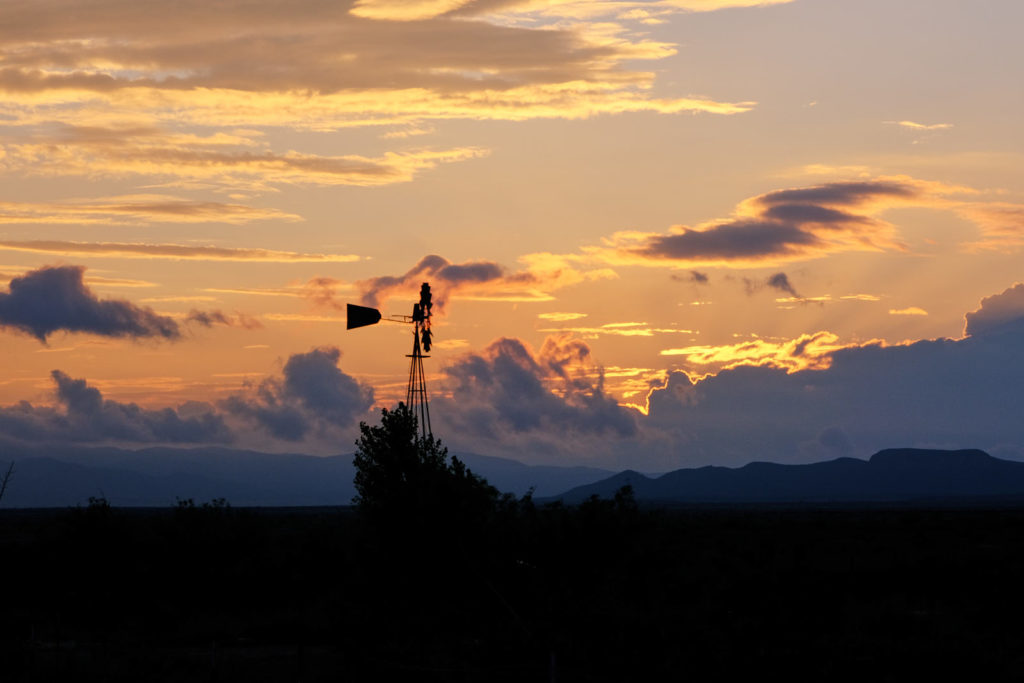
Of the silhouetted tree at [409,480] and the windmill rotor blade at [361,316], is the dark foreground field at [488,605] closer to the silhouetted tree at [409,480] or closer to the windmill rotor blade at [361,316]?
the silhouetted tree at [409,480]

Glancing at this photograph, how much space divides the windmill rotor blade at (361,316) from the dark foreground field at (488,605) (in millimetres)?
7359

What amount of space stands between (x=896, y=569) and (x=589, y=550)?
79.8 feet

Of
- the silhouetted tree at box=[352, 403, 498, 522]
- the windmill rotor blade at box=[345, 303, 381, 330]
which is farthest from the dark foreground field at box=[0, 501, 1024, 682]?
the windmill rotor blade at box=[345, 303, 381, 330]

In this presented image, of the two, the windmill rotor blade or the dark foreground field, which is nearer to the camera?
the dark foreground field

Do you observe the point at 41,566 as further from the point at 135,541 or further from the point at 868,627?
the point at 868,627

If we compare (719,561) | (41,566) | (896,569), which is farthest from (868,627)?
(41,566)

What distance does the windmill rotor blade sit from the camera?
4300cm

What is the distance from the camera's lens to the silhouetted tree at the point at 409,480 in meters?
A: 40.0

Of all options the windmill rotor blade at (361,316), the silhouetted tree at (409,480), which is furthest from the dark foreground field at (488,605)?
the windmill rotor blade at (361,316)

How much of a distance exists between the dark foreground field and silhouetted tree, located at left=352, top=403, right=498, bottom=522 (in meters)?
0.60

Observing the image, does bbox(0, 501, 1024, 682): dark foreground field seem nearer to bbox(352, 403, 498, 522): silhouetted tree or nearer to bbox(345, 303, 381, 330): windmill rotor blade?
bbox(352, 403, 498, 522): silhouetted tree

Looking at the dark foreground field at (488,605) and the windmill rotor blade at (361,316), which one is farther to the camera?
the windmill rotor blade at (361,316)

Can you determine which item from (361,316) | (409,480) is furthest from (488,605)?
(361,316)

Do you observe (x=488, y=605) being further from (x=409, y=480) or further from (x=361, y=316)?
(x=361, y=316)
